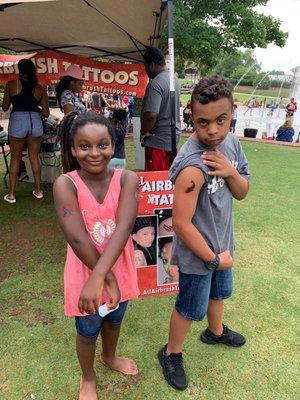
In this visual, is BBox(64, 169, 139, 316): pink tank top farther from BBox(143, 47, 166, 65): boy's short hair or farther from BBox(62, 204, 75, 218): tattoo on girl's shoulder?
BBox(143, 47, 166, 65): boy's short hair

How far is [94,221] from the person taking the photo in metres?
1.58

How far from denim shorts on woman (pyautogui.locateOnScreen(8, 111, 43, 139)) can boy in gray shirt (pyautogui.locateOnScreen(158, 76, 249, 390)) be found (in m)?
3.44

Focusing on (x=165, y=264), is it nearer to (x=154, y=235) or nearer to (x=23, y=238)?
(x=154, y=235)

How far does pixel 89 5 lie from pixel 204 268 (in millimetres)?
2956

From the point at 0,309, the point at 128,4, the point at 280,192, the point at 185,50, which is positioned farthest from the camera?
the point at 185,50

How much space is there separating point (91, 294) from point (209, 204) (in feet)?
2.30

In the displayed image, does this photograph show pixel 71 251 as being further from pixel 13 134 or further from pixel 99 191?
pixel 13 134

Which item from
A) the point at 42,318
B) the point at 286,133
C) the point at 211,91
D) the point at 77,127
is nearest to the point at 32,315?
the point at 42,318

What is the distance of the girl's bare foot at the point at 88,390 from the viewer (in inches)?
75.0

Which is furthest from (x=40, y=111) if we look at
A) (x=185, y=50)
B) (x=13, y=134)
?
(x=185, y=50)

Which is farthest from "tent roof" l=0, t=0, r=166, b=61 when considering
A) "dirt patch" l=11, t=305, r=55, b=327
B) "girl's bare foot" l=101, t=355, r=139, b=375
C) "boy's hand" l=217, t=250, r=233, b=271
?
"girl's bare foot" l=101, t=355, r=139, b=375

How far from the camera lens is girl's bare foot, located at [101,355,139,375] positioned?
2.12 metres

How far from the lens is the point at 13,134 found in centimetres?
468

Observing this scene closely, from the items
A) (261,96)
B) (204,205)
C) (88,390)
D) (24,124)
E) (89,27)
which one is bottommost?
(88,390)
